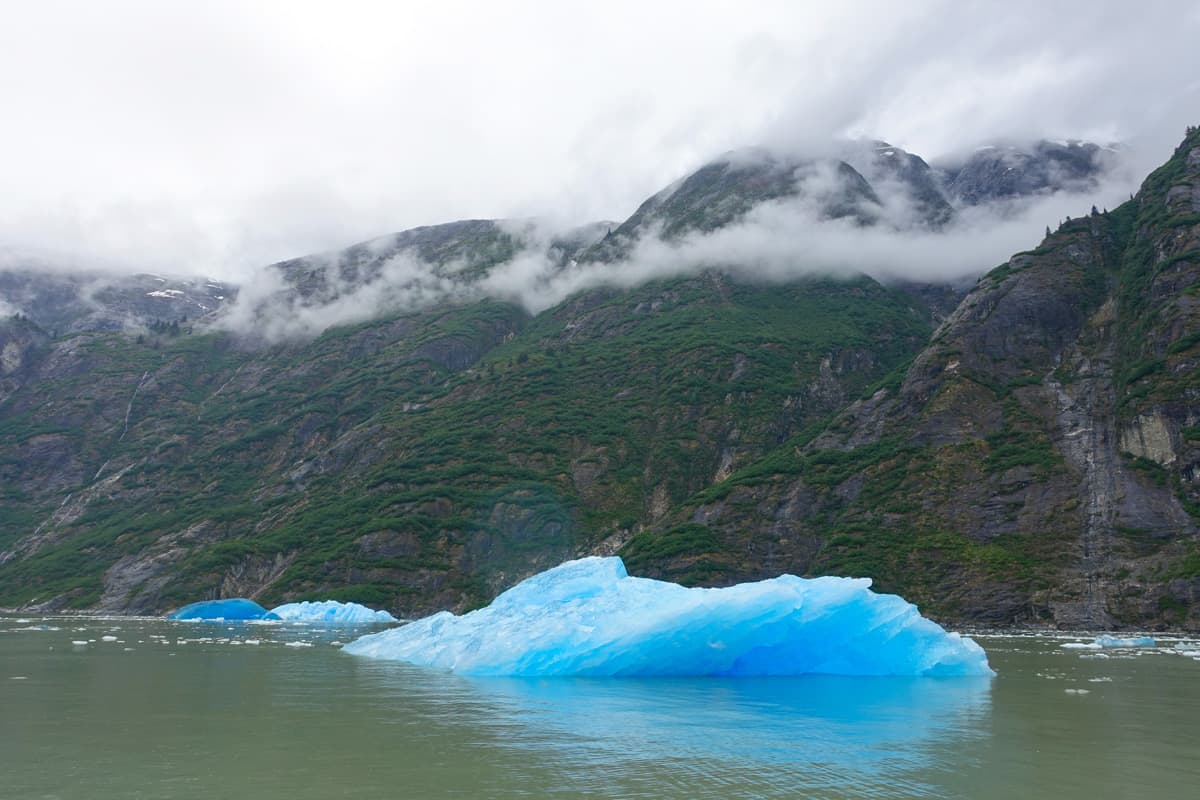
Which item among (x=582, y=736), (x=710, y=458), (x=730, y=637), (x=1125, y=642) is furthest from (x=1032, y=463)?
(x=582, y=736)

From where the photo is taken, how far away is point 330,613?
3760 inches

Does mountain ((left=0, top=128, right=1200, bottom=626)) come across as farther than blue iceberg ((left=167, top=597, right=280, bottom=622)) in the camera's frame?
No

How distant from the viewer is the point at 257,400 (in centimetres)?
19175

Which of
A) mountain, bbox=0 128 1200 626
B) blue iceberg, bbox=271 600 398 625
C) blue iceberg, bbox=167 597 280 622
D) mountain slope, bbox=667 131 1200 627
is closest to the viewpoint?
mountain slope, bbox=667 131 1200 627

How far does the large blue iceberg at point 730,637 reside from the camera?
29.8m

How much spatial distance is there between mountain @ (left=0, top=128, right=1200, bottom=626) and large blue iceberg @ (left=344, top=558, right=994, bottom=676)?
1998 inches

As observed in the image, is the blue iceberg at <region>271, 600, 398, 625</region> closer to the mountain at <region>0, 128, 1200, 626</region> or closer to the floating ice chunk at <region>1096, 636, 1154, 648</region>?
the mountain at <region>0, 128, 1200, 626</region>

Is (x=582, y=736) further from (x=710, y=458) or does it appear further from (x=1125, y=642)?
(x=710, y=458)

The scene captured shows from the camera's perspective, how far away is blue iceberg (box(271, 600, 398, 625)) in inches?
3711

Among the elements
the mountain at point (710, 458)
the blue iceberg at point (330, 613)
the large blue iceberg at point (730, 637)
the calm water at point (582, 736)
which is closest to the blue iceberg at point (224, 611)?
the blue iceberg at point (330, 613)

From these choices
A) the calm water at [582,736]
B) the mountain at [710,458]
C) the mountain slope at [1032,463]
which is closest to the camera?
the calm water at [582,736]

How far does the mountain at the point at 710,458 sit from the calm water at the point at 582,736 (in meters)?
57.7

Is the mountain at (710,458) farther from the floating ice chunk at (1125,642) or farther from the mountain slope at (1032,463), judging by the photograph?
the floating ice chunk at (1125,642)

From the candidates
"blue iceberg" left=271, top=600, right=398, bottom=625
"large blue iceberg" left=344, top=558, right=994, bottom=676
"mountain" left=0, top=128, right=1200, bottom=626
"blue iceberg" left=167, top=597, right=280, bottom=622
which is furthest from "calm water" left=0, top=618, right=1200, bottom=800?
"blue iceberg" left=271, top=600, right=398, bottom=625
